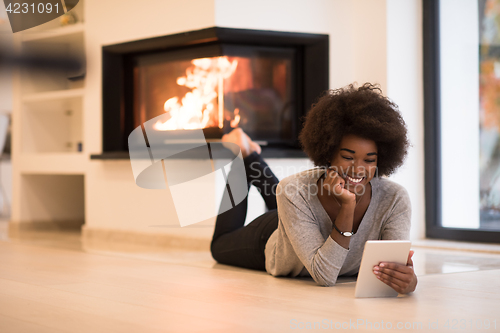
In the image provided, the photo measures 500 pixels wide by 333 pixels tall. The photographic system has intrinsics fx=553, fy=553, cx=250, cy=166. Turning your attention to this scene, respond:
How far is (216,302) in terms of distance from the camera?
1.66 metres

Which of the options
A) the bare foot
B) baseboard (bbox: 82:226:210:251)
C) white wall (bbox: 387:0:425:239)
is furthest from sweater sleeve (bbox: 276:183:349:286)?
white wall (bbox: 387:0:425:239)

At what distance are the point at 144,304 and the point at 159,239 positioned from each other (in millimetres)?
1805

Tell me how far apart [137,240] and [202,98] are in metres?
0.99

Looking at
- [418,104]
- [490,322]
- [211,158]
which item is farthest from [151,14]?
[490,322]

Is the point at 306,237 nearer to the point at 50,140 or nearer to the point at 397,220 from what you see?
the point at 397,220

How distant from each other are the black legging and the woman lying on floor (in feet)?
0.54

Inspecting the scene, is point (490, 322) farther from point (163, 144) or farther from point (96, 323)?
point (163, 144)

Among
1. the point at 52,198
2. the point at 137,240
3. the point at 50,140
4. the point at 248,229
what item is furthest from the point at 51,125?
the point at 248,229

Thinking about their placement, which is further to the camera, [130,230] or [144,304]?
[130,230]

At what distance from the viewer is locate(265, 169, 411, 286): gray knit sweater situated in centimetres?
Result: 179

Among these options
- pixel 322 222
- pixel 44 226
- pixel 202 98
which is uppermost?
pixel 202 98

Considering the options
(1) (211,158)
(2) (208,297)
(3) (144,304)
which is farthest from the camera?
(1) (211,158)

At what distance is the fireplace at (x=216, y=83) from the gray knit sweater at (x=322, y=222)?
54.6 inches

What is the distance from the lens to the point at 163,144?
11.1 ft
